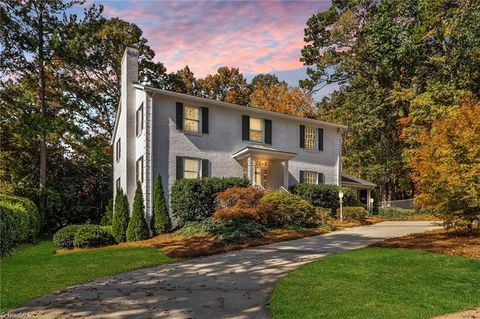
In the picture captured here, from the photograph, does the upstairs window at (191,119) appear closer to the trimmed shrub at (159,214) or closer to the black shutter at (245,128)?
the black shutter at (245,128)

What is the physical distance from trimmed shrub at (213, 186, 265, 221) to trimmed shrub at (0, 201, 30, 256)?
774 centimetres

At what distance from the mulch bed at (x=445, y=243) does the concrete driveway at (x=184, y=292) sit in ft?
8.42

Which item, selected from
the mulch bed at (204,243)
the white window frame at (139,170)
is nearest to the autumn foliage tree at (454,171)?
the mulch bed at (204,243)

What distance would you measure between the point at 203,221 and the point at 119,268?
702cm

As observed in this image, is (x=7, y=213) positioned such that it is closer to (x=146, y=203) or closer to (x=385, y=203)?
(x=146, y=203)

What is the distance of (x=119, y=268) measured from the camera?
9773mm

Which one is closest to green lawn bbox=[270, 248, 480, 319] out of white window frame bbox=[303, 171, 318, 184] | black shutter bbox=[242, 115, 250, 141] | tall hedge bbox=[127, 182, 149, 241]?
tall hedge bbox=[127, 182, 149, 241]

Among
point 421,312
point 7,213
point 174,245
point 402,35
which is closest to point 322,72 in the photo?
point 402,35

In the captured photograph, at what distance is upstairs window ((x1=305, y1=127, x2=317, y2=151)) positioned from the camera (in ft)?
78.6

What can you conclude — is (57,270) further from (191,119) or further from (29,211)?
(191,119)

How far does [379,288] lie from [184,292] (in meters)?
3.72

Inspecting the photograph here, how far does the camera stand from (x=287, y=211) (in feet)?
55.0

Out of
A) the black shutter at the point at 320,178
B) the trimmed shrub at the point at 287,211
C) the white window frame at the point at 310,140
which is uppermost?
the white window frame at the point at 310,140

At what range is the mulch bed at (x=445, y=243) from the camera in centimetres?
1017
